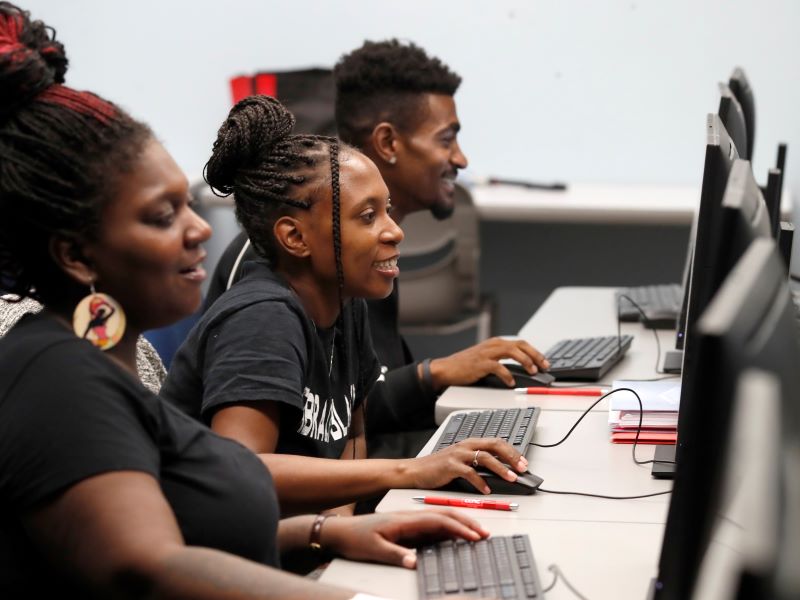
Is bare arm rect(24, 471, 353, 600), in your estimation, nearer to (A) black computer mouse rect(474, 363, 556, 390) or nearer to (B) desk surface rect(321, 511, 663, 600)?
(B) desk surface rect(321, 511, 663, 600)

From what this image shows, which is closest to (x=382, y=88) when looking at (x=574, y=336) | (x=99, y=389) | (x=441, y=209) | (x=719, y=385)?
(x=441, y=209)

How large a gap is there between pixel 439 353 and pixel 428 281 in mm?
790

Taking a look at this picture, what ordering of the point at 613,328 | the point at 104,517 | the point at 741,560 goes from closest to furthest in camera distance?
the point at 741,560 → the point at 104,517 → the point at 613,328

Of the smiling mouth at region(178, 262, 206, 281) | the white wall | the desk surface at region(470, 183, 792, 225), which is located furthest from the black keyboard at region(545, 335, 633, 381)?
the white wall

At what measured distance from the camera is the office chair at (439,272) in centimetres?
362

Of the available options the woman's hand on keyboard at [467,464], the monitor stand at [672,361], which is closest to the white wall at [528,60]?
the monitor stand at [672,361]

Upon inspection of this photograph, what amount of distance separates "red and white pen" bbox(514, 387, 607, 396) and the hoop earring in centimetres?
108

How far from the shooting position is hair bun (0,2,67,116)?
3.82 feet

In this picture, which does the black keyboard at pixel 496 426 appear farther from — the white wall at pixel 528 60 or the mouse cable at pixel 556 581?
the white wall at pixel 528 60

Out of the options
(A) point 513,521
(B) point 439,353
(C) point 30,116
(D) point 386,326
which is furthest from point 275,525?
(B) point 439,353

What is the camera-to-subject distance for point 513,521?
1.44 metres

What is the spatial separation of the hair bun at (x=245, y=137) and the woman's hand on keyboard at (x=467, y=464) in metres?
0.55

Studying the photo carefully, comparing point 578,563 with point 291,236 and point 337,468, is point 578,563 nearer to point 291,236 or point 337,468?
point 337,468

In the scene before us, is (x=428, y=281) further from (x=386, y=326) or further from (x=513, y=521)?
(x=513, y=521)
